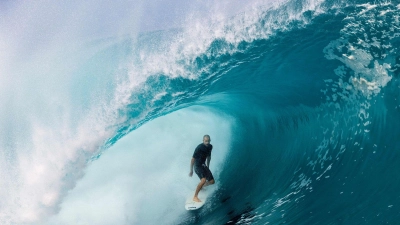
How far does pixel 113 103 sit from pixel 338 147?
218 inches

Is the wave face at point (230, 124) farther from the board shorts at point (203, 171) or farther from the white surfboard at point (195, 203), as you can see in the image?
the board shorts at point (203, 171)

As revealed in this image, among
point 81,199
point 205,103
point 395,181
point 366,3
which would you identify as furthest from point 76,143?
point 366,3

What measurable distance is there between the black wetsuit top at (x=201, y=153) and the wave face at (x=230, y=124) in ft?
3.28

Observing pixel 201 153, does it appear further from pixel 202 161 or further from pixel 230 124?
pixel 230 124

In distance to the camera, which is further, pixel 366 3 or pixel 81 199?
pixel 366 3

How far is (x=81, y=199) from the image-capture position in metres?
9.10

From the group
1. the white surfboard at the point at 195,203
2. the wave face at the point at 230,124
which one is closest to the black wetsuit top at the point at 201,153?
the white surfboard at the point at 195,203

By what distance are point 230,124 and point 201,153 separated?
3419 mm

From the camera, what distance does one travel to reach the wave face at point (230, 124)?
8117mm

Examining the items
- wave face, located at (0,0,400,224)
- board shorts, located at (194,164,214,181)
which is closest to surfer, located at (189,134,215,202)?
board shorts, located at (194,164,214,181)

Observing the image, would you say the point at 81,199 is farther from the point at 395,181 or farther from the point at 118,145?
the point at 395,181

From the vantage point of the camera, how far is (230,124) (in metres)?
11.6

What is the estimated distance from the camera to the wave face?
8117 millimetres

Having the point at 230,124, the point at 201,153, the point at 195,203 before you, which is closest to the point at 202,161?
the point at 201,153
